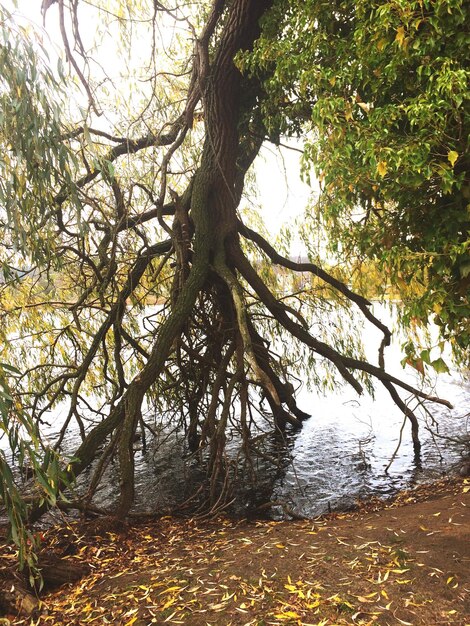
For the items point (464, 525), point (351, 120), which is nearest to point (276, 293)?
point (351, 120)

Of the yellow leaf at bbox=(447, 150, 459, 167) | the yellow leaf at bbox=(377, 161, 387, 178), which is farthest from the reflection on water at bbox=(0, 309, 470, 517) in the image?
the yellow leaf at bbox=(447, 150, 459, 167)

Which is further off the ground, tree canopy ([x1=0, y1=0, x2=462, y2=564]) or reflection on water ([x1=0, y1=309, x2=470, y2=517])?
tree canopy ([x1=0, y1=0, x2=462, y2=564])

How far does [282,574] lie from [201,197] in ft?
10.5

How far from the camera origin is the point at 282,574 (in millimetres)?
2506

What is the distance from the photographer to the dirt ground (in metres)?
2.18

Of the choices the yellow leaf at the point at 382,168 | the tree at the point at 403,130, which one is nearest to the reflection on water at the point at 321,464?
the tree at the point at 403,130

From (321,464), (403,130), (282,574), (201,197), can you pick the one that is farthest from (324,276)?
(282,574)

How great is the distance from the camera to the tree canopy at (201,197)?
2.57m

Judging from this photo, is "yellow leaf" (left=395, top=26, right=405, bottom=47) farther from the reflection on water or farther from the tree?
the reflection on water

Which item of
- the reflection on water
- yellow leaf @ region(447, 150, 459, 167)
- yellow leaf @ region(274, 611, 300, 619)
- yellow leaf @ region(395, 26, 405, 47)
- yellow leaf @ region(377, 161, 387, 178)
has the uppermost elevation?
yellow leaf @ region(395, 26, 405, 47)

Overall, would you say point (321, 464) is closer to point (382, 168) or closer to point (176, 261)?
point (176, 261)

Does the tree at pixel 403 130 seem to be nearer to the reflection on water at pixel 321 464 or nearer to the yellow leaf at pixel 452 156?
the yellow leaf at pixel 452 156

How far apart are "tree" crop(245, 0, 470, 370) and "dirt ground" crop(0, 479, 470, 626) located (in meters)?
0.88

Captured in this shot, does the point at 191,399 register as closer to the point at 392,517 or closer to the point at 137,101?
the point at 392,517
